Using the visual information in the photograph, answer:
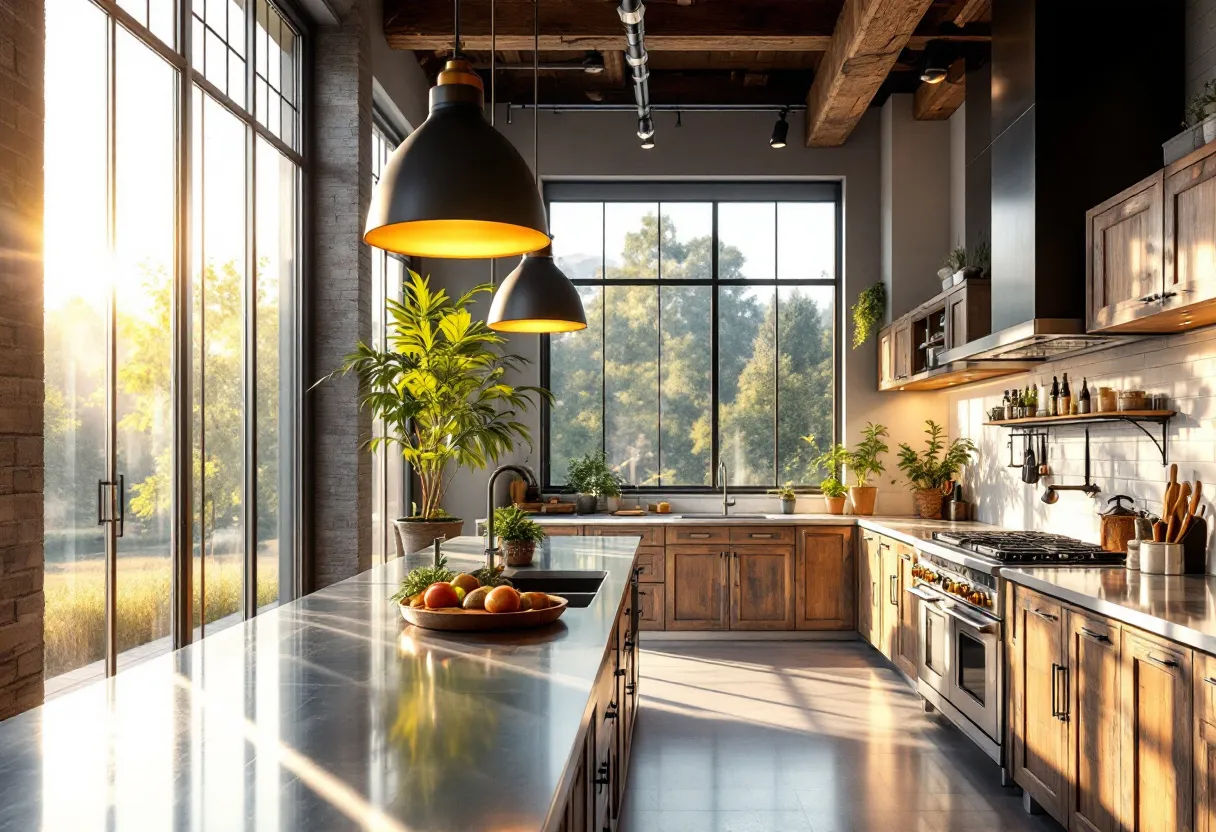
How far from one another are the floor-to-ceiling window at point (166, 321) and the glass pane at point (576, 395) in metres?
2.90

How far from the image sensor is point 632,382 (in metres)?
8.05

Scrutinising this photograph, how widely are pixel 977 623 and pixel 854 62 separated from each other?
11.3 ft

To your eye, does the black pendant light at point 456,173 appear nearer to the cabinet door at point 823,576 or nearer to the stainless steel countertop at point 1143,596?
the stainless steel countertop at point 1143,596

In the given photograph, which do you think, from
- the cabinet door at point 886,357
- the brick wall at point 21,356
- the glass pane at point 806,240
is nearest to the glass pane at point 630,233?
the glass pane at point 806,240

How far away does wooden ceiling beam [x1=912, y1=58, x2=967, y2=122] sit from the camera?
669 centimetres

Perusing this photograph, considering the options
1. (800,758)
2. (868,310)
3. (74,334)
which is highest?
(868,310)

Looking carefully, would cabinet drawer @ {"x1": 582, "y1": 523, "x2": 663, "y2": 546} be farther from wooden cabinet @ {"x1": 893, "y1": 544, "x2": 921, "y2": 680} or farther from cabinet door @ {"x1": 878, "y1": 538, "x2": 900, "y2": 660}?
wooden cabinet @ {"x1": 893, "y1": 544, "x2": 921, "y2": 680}

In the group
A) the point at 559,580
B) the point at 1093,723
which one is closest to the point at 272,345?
the point at 559,580

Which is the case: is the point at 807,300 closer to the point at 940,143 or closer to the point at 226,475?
the point at 940,143

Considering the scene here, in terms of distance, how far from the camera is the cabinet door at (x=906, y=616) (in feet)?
18.4

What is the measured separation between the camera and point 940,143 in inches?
293

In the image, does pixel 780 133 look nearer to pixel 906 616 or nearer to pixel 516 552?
pixel 906 616

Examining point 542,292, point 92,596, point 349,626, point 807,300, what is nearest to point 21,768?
point 349,626

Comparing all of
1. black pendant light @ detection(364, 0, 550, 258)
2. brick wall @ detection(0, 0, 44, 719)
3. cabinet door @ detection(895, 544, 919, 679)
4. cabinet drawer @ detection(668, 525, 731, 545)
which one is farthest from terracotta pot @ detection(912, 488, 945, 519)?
brick wall @ detection(0, 0, 44, 719)
